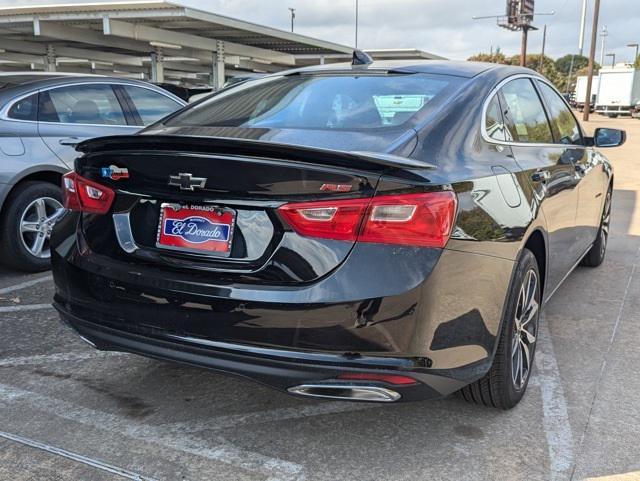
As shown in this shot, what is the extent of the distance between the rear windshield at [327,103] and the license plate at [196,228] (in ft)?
2.04

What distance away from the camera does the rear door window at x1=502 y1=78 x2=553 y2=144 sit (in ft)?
10.8

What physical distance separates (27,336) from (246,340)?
83.9 inches

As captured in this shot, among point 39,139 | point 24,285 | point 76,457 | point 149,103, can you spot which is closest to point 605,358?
point 76,457

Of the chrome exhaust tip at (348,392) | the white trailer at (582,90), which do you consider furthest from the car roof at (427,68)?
the white trailer at (582,90)

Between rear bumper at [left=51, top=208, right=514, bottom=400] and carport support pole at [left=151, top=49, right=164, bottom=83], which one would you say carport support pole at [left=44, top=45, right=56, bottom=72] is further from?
rear bumper at [left=51, top=208, right=514, bottom=400]

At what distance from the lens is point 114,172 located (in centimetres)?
258

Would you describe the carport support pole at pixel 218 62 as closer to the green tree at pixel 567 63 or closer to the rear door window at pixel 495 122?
the rear door window at pixel 495 122

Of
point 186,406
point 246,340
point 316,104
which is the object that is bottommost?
point 186,406

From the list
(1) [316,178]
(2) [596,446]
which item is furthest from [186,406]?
(2) [596,446]

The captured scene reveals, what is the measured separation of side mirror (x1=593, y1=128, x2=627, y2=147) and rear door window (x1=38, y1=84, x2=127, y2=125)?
4057 millimetres

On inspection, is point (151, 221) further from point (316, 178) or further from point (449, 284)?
point (449, 284)

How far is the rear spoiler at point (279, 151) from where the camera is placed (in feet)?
7.18

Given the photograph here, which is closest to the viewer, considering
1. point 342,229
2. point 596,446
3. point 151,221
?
point 342,229

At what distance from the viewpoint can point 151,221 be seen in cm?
248
